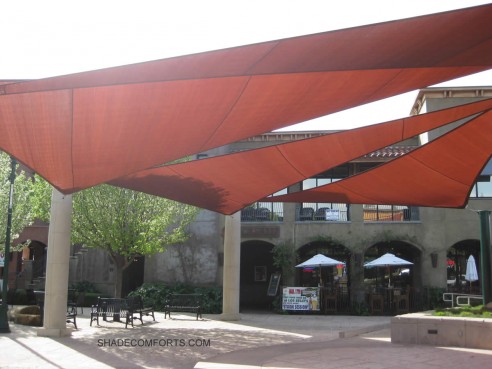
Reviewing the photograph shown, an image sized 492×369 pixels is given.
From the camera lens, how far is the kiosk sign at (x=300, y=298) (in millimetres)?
21578

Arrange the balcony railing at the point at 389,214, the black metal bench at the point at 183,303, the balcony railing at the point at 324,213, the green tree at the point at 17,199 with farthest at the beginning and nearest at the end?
the balcony railing at the point at 324,213 < the balcony railing at the point at 389,214 < the green tree at the point at 17,199 < the black metal bench at the point at 183,303

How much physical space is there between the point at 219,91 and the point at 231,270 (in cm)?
1279

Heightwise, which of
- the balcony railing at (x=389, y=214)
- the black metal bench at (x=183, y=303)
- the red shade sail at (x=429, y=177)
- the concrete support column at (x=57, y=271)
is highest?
the balcony railing at (x=389, y=214)

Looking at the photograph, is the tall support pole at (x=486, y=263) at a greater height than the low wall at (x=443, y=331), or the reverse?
the tall support pole at (x=486, y=263)

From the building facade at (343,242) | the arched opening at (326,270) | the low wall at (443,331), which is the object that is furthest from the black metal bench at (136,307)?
the arched opening at (326,270)

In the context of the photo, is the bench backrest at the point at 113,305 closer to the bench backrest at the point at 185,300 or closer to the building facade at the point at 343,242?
the bench backrest at the point at 185,300

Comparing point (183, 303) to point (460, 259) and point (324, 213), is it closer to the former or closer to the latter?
point (324, 213)

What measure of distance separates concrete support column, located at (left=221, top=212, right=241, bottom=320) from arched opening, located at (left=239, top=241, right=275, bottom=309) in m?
9.04

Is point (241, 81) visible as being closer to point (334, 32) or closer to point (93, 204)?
point (334, 32)

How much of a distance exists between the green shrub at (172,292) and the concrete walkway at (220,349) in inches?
255

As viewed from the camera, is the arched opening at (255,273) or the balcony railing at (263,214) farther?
the arched opening at (255,273)

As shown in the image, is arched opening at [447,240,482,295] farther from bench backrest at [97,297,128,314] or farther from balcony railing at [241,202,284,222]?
bench backrest at [97,297,128,314]

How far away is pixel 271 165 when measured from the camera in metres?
10.4

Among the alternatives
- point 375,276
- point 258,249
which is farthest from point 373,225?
point 258,249
